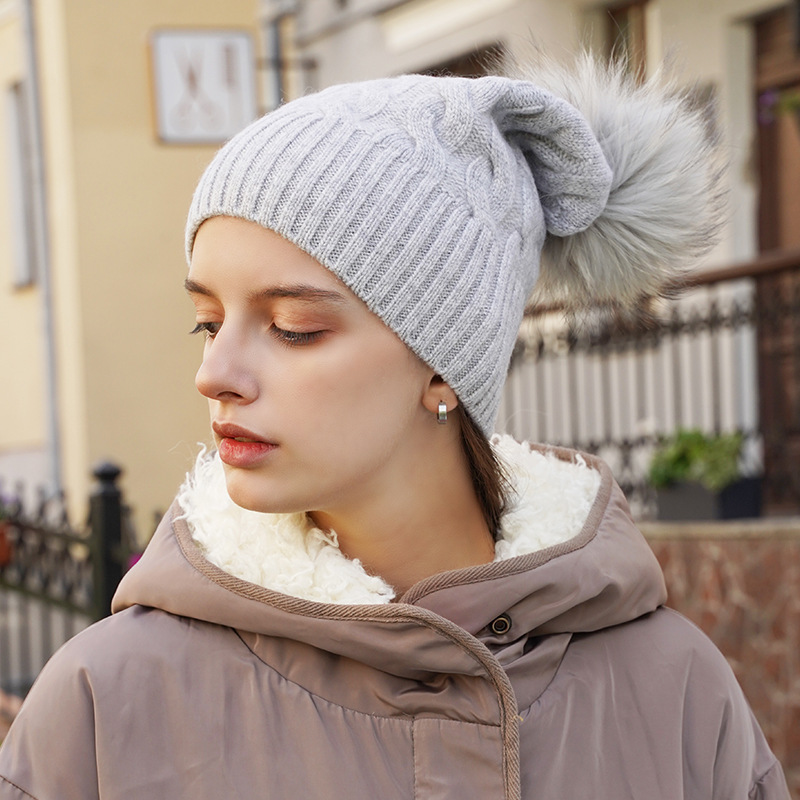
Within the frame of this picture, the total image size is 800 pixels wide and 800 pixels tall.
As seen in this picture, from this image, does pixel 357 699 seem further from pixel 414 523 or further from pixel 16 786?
pixel 16 786

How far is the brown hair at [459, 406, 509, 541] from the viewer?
1.85 m

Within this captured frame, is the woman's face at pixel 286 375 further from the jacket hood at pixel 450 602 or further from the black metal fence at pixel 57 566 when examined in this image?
the black metal fence at pixel 57 566

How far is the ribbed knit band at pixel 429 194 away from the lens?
64.1 inches

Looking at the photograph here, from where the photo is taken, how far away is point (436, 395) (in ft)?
5.77

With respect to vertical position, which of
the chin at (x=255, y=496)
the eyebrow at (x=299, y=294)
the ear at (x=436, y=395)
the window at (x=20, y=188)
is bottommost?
the chin at (x=255, y=496)

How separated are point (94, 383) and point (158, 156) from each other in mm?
2081

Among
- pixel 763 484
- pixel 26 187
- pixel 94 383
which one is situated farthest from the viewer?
pixel 26 187

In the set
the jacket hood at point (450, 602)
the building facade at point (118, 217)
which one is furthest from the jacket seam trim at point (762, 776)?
the building facade at point (118, 217)

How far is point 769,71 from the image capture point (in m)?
7.36

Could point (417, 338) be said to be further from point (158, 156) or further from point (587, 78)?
point (158, 156)

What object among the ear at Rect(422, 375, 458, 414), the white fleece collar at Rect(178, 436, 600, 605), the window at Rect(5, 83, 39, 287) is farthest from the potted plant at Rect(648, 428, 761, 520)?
the window at Rect(5, 83, 39, 287)

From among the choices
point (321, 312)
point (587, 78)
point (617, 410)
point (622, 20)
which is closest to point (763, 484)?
point (617, 410)

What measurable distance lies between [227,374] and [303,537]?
0.30m

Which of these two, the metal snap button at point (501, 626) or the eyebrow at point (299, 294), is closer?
the eyebrow at point (299, 294)
